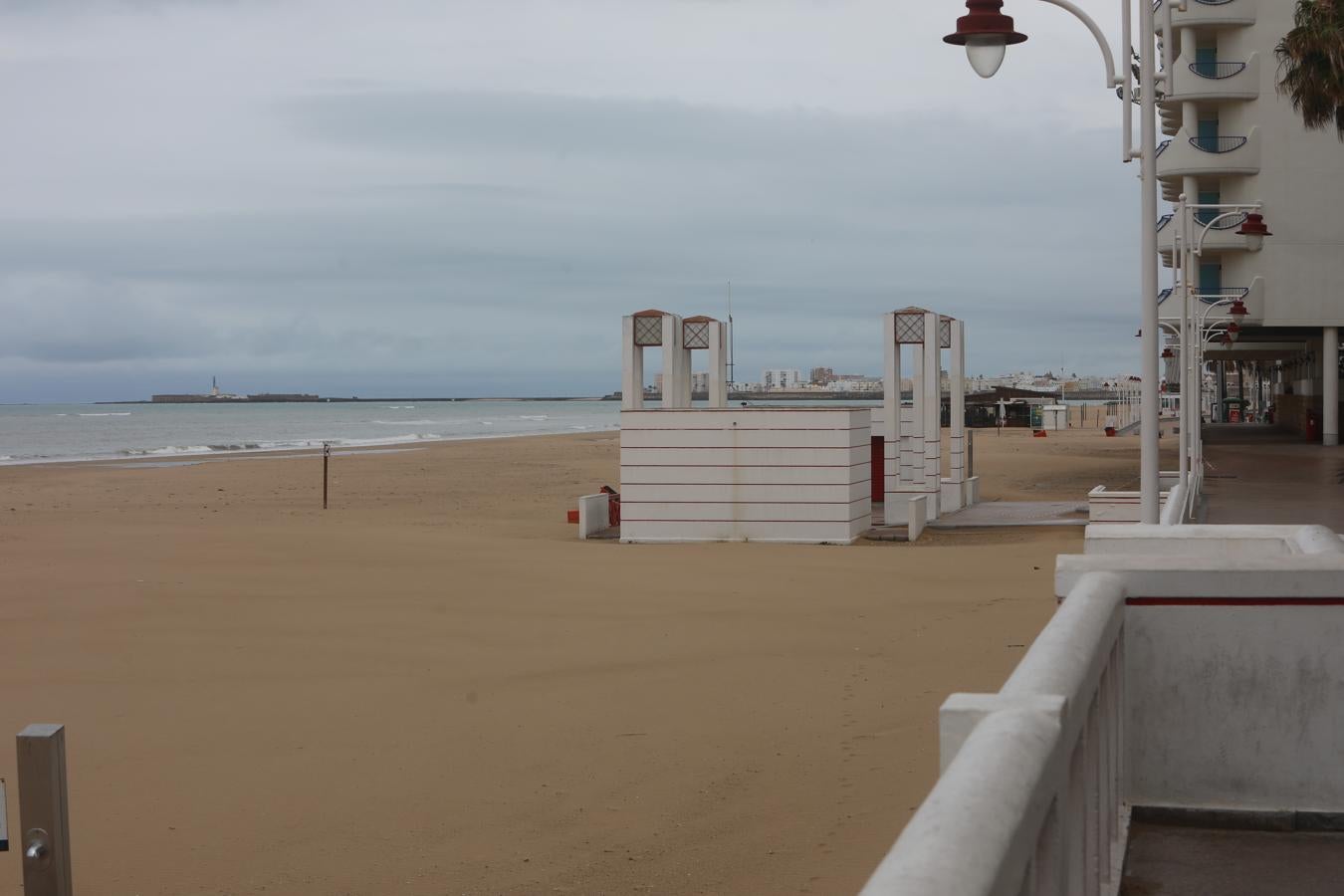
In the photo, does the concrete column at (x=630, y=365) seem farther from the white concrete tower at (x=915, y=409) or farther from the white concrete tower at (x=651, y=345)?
the white concrete tower at (x=915, y=409)

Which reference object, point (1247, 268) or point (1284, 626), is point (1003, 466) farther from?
point (1284, 626)

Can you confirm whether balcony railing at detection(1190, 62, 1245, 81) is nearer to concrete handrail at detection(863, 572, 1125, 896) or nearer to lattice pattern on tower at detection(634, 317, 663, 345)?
lattice pattern on tower at detection(634, 317, 663, 345)

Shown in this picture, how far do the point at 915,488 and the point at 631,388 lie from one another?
5780 mm

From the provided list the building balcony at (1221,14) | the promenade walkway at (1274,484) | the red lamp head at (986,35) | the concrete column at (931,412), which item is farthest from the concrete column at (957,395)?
the building balcony at (1221,14)

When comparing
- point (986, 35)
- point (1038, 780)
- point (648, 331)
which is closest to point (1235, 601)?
point (1038, 780)

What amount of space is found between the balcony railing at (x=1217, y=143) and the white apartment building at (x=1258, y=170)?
3 centimetres

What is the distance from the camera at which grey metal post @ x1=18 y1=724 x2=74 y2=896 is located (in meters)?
4.83

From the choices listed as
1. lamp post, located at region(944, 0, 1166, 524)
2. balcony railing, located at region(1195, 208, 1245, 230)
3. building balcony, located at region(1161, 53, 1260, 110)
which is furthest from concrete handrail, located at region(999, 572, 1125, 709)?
building balcony, located at region(1161, 53, 1260, 110)

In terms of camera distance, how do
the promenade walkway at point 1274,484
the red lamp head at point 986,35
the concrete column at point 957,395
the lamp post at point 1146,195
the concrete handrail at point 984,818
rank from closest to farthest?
the concrete handrail at point 984,818, the red lamp head at point 986,35, the lamp post at point 1146,195, the promenade walkway at point 1274,484, the concrete column at point 957,395

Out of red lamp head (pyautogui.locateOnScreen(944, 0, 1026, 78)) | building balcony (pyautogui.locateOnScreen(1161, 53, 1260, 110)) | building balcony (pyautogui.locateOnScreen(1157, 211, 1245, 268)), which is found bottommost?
red lamp head (pyautogui.locateOnScreen(944, 0, 1026, 78))

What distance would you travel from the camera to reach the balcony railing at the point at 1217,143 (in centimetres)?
4809

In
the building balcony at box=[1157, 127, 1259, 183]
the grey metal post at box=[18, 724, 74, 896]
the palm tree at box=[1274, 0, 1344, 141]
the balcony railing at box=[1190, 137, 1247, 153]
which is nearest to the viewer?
the grey metal post at box=[18, 724, 74, 896]

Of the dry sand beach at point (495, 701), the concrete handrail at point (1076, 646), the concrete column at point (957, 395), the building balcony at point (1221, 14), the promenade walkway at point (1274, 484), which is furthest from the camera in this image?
the building balcony at point (1221, 14)

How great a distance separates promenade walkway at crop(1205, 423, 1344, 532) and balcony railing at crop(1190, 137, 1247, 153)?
9.80 meters
